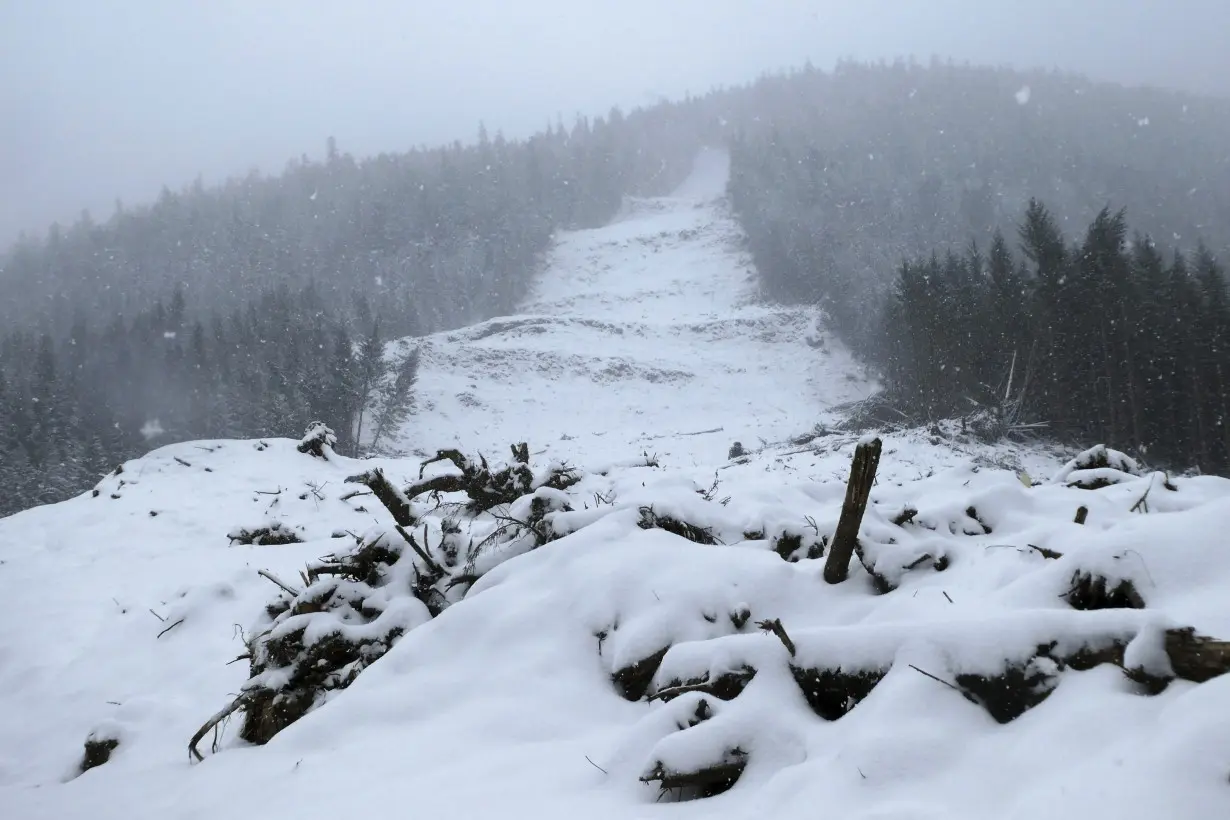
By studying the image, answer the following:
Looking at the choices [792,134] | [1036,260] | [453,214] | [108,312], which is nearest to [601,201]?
[453,214]

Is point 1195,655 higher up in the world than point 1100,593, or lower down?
higher up

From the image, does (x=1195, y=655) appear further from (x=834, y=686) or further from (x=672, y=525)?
(x=672, y=525)

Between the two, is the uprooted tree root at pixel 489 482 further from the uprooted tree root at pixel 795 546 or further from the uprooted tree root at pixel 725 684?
the uprooted tree root at pixel 725 684

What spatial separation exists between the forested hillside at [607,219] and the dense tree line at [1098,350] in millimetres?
138

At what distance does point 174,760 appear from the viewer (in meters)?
3.71

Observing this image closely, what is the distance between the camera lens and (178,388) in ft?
160

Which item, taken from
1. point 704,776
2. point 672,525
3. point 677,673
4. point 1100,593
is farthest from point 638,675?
point 1100,593

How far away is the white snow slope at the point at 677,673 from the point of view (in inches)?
67.3

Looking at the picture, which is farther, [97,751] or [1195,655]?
[97,751]

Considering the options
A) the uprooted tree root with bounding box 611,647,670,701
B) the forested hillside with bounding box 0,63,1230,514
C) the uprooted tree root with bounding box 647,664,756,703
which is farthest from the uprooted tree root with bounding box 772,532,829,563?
the forested hillside with bounding box 0,63,1230,514

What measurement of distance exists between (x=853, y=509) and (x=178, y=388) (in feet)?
195

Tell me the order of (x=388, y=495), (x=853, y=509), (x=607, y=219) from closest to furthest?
(x=853, y=509) → (x=388, y=495) → (x=607, y=219)

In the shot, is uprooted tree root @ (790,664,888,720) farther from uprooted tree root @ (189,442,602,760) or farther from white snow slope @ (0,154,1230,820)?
uprooted tree root @ (189,442,602,760)

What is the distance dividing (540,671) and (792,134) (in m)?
103
